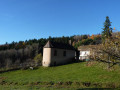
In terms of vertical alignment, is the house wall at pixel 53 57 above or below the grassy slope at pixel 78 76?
above

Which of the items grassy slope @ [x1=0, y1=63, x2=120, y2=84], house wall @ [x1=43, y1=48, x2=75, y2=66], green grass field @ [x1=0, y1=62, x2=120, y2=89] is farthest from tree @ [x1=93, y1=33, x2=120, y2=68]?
house wall @ [x1=43, y1=48, x2=75, y2=66]

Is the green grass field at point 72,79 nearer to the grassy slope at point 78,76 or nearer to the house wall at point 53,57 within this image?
the grassy slope at point 78,76

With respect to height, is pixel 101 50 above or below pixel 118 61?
above

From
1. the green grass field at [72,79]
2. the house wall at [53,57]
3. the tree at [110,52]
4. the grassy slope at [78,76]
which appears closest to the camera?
the tree at [110,52]

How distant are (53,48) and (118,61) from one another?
1063 inches

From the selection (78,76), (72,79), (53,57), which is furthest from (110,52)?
(53,57)

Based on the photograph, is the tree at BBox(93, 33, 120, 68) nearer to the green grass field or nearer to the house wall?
the green grass field

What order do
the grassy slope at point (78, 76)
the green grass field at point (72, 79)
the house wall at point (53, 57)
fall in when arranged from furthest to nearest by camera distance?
the house wall at point (53, 57)
the grassy slope at point (78, 76)
the green grass field at point (72, 79)

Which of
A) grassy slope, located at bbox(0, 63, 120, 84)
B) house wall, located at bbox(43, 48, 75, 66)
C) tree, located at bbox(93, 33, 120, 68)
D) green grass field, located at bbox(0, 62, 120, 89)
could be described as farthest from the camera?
house wall, located at bbox(43, 48, 75, 66)

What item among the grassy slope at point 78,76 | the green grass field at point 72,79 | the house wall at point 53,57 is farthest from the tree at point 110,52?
the house wall at point 53,57

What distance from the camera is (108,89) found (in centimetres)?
1150

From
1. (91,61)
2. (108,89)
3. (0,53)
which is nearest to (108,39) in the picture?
(91,61)

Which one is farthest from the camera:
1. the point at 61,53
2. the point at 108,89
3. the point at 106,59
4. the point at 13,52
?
the point at 13,52

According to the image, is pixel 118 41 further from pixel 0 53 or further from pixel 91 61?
pixel 0 53
